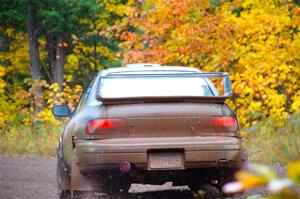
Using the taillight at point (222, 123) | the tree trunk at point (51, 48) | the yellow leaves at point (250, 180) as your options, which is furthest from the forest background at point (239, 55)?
the yellow leaves at point (250, 180)

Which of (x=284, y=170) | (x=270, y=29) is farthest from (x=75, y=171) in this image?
(x=270, y=29)

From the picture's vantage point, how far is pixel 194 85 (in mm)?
8094

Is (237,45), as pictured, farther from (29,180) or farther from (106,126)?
(106,126)

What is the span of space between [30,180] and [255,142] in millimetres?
6043

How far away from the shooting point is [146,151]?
7.11 metres

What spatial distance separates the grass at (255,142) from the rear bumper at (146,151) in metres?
5.24

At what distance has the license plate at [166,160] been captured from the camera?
7082 mm

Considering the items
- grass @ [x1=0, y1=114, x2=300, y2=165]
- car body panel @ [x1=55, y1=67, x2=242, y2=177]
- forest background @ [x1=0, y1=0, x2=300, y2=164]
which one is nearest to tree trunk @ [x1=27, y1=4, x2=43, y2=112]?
forest background @ [x1=0, y1=0, x2=300, y2=164]

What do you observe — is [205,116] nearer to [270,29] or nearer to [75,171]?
[75,171]

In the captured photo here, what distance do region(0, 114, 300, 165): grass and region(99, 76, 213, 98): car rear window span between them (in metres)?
4.68

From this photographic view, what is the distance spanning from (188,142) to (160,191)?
8.02ft

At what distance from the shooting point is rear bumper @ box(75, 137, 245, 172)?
7094 mm

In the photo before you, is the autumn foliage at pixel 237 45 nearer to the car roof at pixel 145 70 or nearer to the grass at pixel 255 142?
the grass at pixel 255 142

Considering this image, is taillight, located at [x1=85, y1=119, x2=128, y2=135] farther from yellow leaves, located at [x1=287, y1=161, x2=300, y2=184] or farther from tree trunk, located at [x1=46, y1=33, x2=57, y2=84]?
tree trunk, located at [x1=46, y1=33, x2=57, y2=84]
